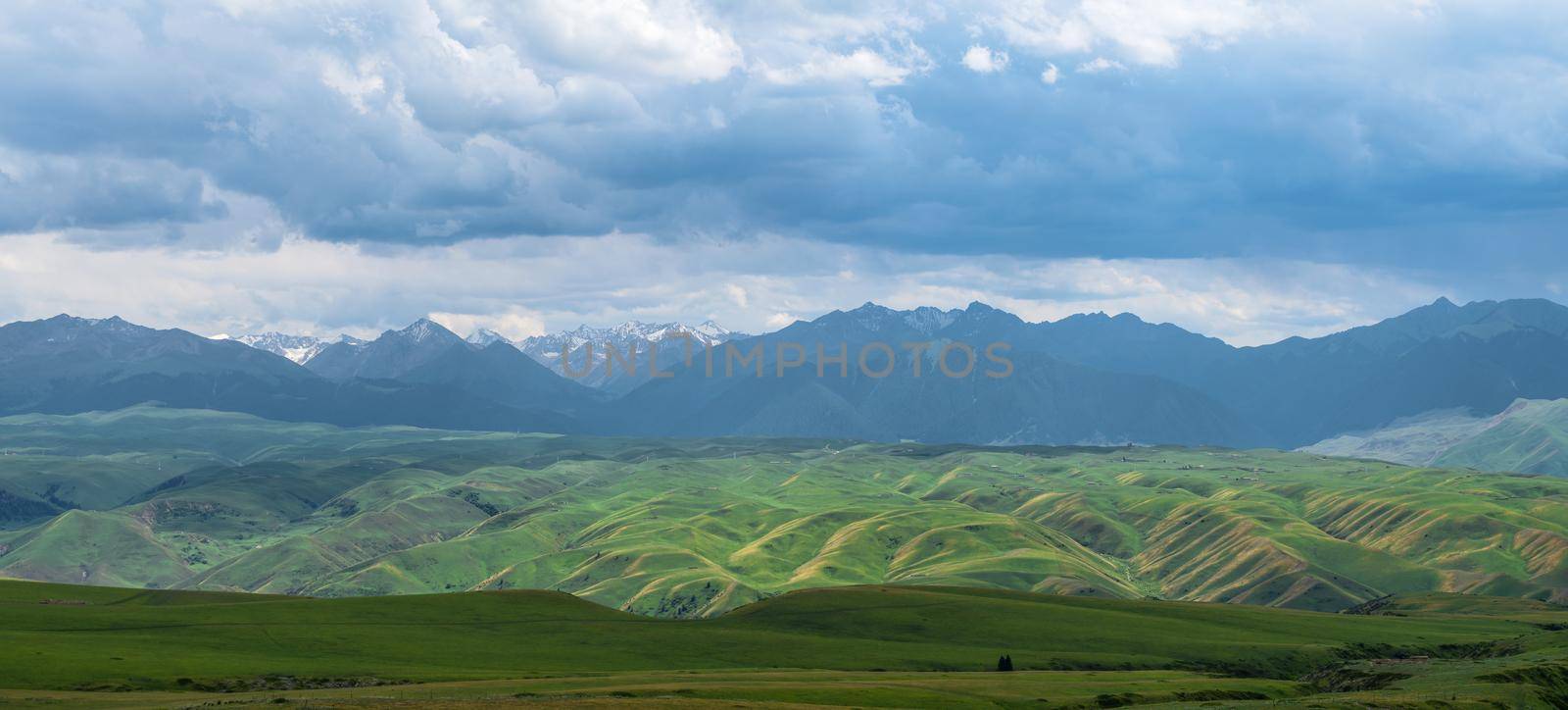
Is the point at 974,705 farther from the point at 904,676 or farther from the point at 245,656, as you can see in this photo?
the point at 245,656

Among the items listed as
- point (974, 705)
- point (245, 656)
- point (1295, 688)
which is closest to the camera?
point (974, 705)

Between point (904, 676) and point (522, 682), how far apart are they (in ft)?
161

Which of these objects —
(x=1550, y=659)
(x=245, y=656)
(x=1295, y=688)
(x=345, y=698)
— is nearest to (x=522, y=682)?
(x=345, y=698)

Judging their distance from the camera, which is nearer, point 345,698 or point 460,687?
point 345,698

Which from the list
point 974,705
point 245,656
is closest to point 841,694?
point 974,705

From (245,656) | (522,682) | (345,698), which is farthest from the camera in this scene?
(245,656)

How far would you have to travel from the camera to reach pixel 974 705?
146 meters

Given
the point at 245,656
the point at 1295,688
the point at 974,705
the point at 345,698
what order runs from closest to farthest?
the point at 345,698 → the point at 974,705 → the point at 1295,688 → the point at 245,656

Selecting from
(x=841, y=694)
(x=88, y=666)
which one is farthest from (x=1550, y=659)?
(x=88, y=666)

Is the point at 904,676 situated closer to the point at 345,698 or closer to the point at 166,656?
the point at 345,698

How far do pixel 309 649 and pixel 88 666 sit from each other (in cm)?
3683

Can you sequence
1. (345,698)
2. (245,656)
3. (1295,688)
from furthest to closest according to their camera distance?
(245,656), (1295,688), (345,698)

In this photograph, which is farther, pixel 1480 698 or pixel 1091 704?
pixel 1091 704

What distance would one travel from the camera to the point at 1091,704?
148500mm
